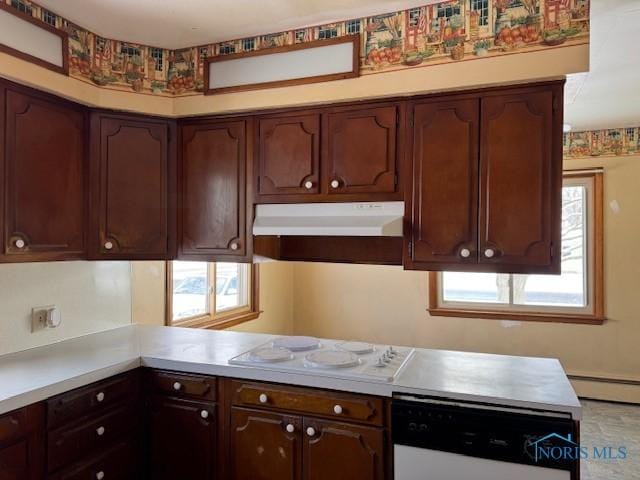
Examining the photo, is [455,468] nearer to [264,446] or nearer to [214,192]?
[264,446]

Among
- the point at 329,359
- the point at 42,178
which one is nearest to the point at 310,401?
the point at 329,359

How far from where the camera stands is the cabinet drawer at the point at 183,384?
82.7 inches

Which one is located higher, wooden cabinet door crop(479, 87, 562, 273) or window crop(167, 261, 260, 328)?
wooden cabinet door crop(479, 87, 562, 273)

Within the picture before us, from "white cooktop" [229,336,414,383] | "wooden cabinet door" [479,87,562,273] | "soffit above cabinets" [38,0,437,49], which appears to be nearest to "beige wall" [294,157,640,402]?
"white cooktop" [229,336,414,383]

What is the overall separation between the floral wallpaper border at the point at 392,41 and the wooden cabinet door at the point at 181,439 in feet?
5.33

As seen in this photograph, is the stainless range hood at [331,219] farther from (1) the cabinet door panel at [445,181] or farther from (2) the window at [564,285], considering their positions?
(2) the window at [564,285]

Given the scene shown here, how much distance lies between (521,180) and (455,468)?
1.17m

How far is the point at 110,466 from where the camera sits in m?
2.03

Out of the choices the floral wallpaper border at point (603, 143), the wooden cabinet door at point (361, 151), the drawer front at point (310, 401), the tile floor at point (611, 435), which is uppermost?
the floral wallpaper border at point (603, 143)

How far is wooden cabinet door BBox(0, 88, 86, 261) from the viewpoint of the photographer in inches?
76.9

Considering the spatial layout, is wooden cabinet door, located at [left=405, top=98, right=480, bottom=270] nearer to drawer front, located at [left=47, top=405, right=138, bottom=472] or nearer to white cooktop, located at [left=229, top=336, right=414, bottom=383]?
white cooktop, located at [left=229, top=336, right=414, bottom=383]

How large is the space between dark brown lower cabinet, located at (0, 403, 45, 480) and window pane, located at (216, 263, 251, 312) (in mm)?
2148

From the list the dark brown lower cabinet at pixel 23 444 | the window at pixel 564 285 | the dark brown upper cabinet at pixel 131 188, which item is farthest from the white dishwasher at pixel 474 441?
the window at pixel 564 285

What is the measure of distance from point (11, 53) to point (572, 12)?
2.30m
